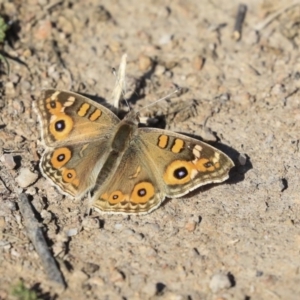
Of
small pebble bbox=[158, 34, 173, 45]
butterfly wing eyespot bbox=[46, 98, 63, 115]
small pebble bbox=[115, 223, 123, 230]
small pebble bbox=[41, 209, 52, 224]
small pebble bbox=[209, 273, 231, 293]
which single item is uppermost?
small pebble bbox=[158, 34, 173, 45]

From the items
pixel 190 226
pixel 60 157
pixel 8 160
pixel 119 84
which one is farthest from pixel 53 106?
pixel 190 226

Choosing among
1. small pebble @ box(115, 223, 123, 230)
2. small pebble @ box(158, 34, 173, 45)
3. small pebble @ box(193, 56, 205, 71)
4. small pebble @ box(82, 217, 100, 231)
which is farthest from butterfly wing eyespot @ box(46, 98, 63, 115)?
small pebble @ box(158, 34, 173, 45)

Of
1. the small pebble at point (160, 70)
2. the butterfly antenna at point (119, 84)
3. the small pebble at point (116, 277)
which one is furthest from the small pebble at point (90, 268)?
the small pebble at point (160, 70)

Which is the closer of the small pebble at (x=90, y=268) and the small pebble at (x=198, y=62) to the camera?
the small pebble at (x=90, y=268)

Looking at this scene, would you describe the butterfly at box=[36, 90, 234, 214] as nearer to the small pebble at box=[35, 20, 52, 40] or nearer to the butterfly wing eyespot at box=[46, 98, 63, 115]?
the butterfly wing eyespot at box=[46, 98, 63, 115]

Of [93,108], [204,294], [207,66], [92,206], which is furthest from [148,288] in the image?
[207,66]

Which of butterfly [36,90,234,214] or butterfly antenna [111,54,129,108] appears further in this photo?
butterfly antenna [111,54,129,108]

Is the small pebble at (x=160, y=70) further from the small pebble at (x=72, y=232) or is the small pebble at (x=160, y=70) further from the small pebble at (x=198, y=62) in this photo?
the small pebble at (x=72, y=232)
